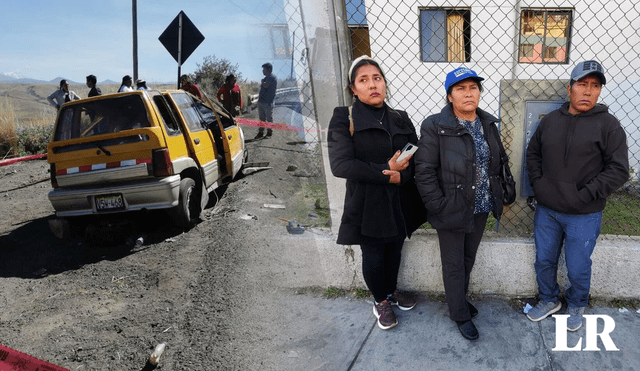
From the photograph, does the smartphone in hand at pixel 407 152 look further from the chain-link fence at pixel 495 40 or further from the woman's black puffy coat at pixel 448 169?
the chain-link fence at pixel 495 40

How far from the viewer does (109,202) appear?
194 inches

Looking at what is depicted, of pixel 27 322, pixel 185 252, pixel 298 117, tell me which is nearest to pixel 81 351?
pixel 27 322

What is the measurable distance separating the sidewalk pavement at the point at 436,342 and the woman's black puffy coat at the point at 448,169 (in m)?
0.75

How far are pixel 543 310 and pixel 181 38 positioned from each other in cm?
680

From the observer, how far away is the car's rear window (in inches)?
197

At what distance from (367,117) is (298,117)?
7419 mm

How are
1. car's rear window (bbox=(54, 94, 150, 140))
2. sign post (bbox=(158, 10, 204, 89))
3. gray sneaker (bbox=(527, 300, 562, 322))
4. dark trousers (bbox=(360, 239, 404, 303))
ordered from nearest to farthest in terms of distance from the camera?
dark trousers (bbox=(360, 239, 404, 303)), gray sneaker (bbox=(527, 300, 562, 322)), car's rear window (bbox=(54, 94, 150, 140)), sign post (bbox=(158, 10, 204, 89))

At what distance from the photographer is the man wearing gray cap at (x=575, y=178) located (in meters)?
2.48

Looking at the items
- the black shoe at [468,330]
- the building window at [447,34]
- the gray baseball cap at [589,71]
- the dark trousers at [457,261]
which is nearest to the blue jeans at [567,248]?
Result: the dark trousers at [457,261]

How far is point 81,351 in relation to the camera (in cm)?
286

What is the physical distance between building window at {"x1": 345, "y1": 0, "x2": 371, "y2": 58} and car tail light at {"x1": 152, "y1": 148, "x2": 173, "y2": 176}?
9.33 feet

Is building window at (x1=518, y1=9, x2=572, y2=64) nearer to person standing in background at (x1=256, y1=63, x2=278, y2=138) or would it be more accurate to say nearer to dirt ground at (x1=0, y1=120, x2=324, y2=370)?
person standing in background at (x1=256, y1=63, x2=278, y2=138)

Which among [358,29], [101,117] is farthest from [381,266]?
[101,117]

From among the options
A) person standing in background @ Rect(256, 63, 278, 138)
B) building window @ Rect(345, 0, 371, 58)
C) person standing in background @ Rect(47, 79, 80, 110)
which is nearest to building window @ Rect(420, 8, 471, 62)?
person standing in background @ Rect(256, 63, 278, 138)
